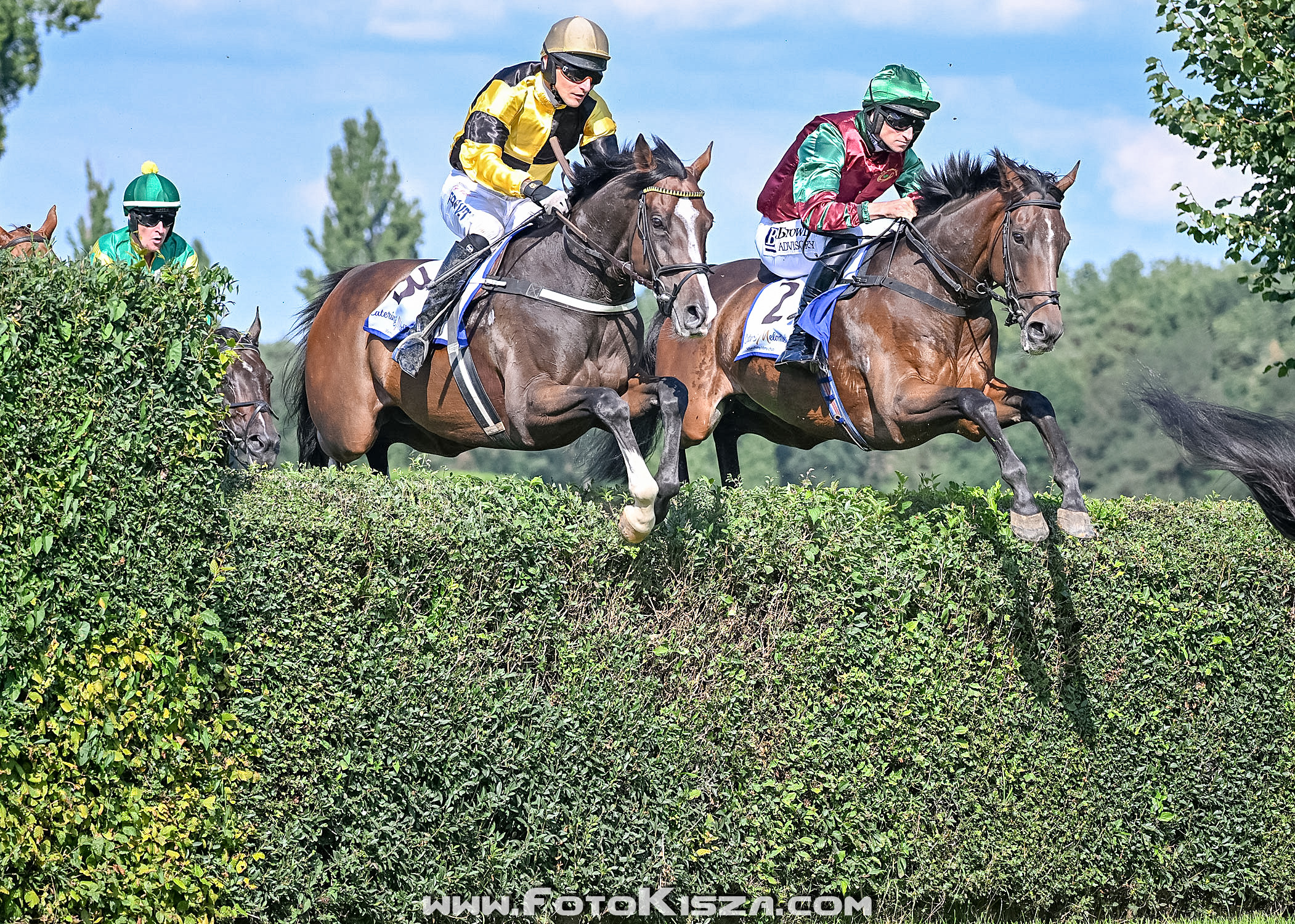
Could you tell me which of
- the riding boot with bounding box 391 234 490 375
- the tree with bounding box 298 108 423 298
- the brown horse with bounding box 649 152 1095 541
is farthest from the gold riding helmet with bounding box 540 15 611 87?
the tree with bounding box 298 108 423 298

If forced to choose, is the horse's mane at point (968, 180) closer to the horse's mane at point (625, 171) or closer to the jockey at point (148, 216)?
the horse's mane at point (625, 171)

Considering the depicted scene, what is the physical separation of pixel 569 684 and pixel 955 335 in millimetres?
3016

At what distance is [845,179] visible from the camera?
8211 millimetres

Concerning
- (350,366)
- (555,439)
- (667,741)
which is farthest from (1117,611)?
(350,366)

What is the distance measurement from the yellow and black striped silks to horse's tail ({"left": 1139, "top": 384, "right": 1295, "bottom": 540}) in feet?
11.1

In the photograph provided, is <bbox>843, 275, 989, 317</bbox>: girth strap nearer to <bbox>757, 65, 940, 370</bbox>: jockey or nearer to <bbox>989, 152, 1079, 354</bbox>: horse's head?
<bbox>989, 152, 1079, 354</bbox>: horse's head

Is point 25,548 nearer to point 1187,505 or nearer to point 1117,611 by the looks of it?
point 1117,611

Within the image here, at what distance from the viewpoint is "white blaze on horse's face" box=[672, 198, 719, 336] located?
602cm

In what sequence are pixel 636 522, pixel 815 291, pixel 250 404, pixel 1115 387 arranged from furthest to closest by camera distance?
pixel 1115 387, pixel 250 404, pixel 815 291, pixel 636 522

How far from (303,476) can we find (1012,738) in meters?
3.54

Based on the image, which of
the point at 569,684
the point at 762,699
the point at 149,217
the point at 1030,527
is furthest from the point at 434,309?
the point at 1030,527

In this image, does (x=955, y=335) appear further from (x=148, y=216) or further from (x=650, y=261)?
(x=148, y=216)

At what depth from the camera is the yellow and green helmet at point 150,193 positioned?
7844mm

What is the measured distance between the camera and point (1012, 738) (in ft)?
21.5
